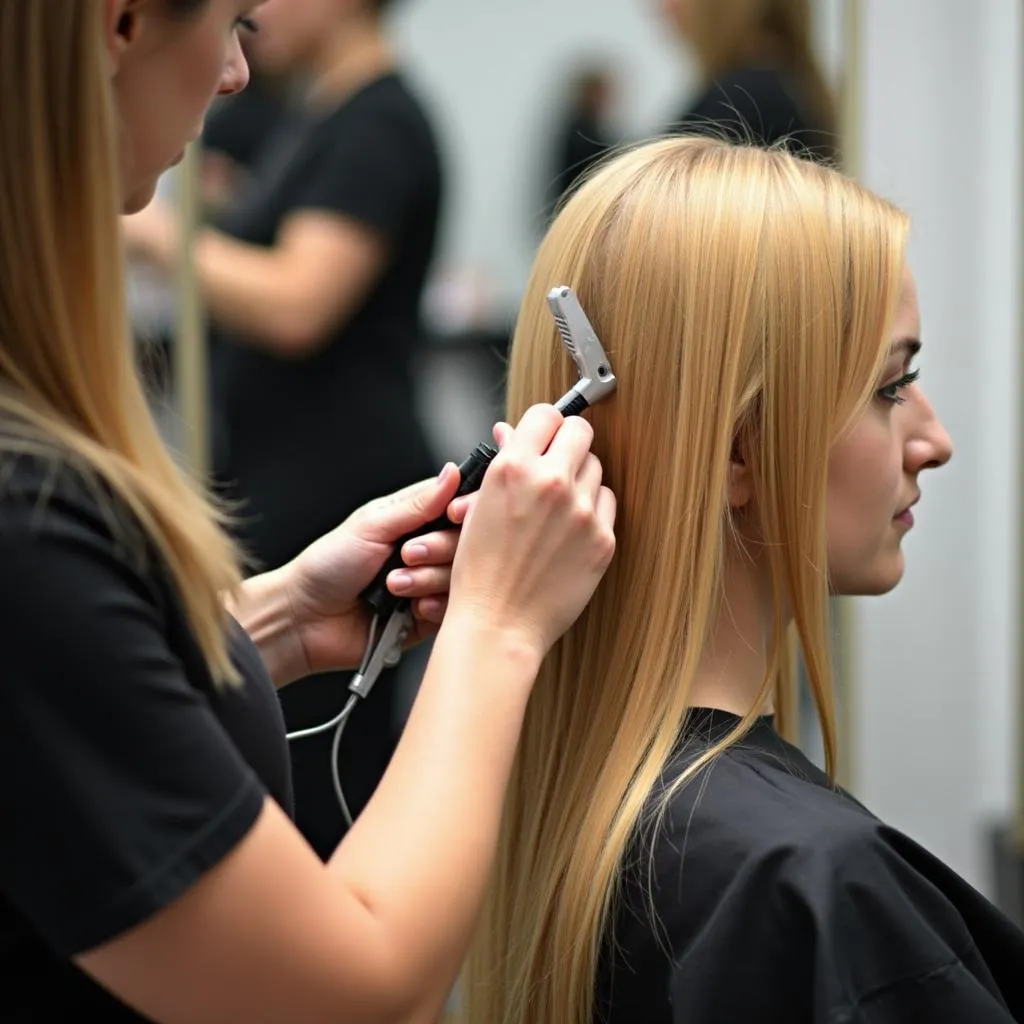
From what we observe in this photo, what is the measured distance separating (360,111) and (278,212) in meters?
0.19

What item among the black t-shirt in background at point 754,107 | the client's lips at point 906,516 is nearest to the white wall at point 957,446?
the black t-shirt in background at point 754,107

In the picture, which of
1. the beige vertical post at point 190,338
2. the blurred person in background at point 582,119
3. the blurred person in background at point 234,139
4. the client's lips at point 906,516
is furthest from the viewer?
the blurred person in background at point 582,119

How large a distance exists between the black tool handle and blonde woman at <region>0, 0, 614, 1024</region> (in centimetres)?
26

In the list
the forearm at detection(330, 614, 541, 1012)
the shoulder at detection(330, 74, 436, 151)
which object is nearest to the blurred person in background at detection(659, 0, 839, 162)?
the shoulder at detection(330, 74, 436, 151)

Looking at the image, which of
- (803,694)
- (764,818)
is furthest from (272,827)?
(803,694)

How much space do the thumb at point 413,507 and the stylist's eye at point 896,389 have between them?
1.12 ft

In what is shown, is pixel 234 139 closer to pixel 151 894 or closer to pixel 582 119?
pixel 582 119

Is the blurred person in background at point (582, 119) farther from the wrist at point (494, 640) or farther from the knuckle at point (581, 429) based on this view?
the wrist at point (494, 640)

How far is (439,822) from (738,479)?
0.45 m

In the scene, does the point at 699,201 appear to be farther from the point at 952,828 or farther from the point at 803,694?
the point at 952,828

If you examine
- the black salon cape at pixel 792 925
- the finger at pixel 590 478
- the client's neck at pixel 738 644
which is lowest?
the black salon cape at pixel 792 925

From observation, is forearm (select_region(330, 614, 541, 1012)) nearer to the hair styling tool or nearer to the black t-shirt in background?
the hair styling tool

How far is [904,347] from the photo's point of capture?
113cm

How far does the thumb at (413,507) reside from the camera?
1067 mm
